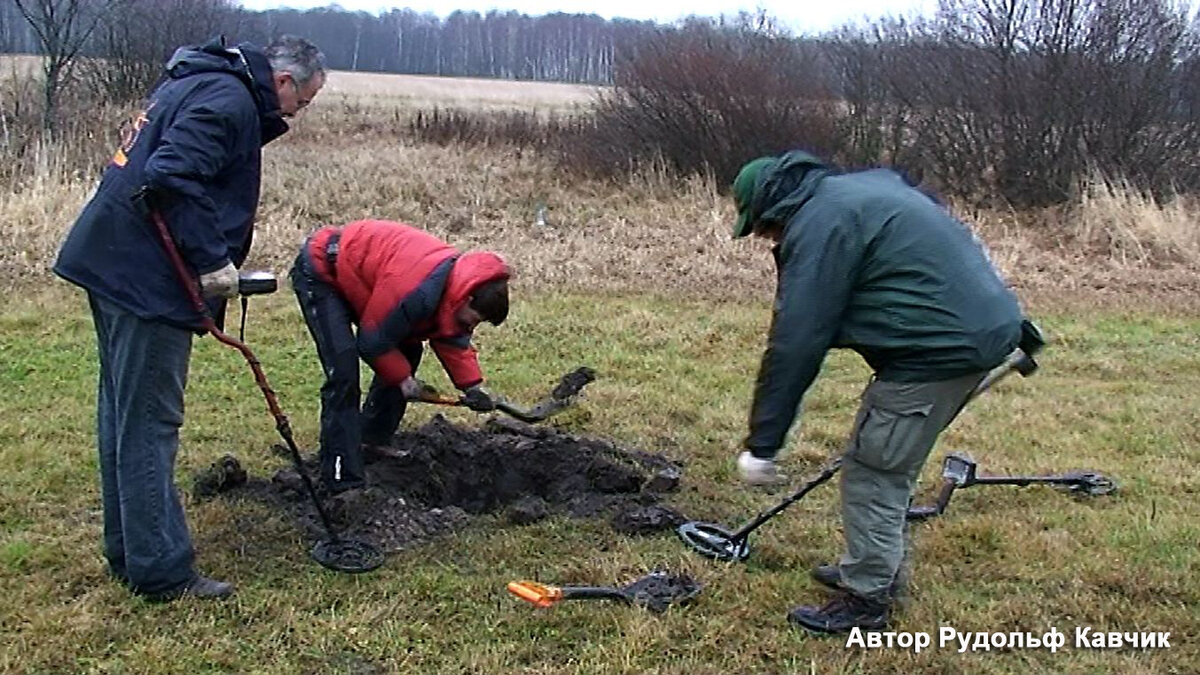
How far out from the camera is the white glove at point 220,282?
402cm

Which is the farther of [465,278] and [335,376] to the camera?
[335,376]

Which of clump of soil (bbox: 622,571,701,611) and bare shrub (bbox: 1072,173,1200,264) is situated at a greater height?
bare shrub (bbox: 1072,173,1200,264)

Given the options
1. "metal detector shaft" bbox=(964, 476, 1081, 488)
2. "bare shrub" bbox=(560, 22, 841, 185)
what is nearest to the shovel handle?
"metal detector shaft" bbox=(964, 476, 1081, 488)

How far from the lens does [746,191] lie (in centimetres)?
397

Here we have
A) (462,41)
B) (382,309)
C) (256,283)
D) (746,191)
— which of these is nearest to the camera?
(746,191)

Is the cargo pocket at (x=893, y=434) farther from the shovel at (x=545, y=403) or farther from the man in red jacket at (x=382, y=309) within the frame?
the shovel at (x=545, y=403)

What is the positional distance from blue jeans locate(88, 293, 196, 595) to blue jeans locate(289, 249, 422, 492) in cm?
95

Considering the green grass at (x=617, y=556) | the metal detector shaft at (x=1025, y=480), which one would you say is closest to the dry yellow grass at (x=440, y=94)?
the green grass at (x=617, y=556)

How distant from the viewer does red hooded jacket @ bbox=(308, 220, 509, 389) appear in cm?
487

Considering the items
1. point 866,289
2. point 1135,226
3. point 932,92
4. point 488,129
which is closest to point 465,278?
point 866,289

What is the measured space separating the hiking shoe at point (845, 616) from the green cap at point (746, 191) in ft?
4.55

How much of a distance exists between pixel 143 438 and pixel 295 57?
141cm

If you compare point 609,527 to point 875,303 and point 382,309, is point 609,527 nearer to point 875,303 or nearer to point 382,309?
point 382,309

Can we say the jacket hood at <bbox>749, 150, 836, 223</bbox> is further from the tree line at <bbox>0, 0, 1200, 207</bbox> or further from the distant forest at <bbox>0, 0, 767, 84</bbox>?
the distant forest at <bbox>0, 0, 767, 84</bbox>
